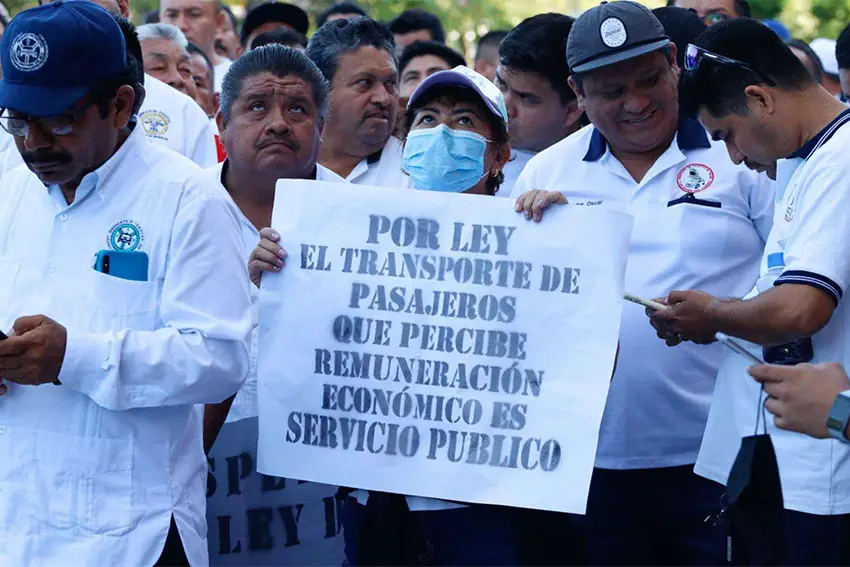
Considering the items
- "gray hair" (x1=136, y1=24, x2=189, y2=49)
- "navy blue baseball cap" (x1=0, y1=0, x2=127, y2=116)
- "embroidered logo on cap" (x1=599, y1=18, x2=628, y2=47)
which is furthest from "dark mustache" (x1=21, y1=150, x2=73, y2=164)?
"gray hair" (x1=136, y1=24, x2=189, y2=49)

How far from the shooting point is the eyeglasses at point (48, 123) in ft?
11.1

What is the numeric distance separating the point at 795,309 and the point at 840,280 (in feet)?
0.49

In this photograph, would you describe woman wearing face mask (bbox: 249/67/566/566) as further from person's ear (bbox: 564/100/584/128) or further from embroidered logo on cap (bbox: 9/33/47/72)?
person's ear (bbox: 564/100/584/128)

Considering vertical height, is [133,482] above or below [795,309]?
below

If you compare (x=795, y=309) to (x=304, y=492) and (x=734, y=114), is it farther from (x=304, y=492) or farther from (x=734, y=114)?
(x=304, y=492)

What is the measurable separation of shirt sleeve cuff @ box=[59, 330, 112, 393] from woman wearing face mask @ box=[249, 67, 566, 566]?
688 mm

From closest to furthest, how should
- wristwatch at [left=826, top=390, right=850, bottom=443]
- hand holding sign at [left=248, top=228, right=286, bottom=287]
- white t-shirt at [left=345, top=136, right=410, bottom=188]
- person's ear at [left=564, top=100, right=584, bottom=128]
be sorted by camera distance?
wristwatch at [left=826, top=390, right=850, bottom=443], hand holding sign at [left=248, top=228, right=286, bottom=287], white t-shirt at [left=345, top=136, right=410, bottom=188], person's ear at [left=564, top=100, right=584, bottom=128]

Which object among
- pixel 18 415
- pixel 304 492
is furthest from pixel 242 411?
pixel 18 415

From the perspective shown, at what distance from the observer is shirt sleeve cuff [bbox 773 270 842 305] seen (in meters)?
3.36

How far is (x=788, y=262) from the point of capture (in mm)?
3459

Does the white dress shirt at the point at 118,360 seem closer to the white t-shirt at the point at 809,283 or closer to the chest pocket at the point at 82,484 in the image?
the chest pocket at the point at 82,484

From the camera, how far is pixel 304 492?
4.38 meters

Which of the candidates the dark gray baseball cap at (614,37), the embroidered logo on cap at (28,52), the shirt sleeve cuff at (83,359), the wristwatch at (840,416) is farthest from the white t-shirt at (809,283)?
the embroidered logo on cap at (28,52)

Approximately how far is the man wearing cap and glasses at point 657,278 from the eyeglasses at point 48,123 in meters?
1.79
